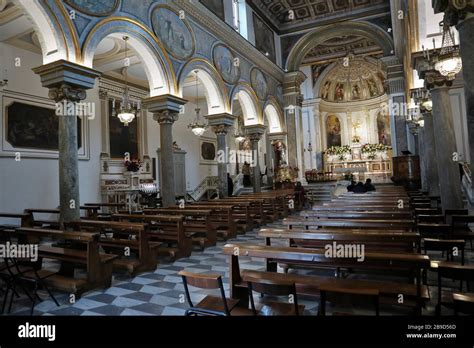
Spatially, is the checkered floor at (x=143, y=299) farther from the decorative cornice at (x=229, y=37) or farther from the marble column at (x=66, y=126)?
the decorative cornice at (x=229, y=37)

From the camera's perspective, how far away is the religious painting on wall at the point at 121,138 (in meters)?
13.8

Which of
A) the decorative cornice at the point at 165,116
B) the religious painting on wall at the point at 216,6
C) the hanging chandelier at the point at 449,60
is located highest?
the religious painting on wall at the point at 216,6

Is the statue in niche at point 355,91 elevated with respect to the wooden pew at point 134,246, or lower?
elevated

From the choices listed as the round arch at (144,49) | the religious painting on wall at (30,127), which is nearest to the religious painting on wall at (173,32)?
the round arch at (144,49)

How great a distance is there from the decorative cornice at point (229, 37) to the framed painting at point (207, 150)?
577 cm

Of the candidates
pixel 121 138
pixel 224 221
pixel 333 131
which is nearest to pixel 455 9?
pixel 224 221

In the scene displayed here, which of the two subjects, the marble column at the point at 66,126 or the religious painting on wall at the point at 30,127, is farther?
the religious painting on wall at the point at 30,127

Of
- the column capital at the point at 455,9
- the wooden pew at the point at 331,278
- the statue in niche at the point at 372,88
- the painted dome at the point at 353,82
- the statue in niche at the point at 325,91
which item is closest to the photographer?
the wooden pew at the point at 331,278

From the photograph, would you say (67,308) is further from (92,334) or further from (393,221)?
(393,221)

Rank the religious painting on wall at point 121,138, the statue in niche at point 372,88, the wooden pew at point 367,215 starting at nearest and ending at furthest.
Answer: the wooden pew at point 367,215
the religious painting on wall at point 121,138
the statue in niche at point 372,88

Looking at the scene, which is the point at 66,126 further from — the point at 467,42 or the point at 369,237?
the point at 467,42

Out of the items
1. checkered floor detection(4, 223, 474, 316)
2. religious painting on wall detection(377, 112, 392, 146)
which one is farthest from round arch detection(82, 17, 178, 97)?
religious painting on wall detection(377, 112, 392, 146)

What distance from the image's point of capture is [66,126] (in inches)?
256

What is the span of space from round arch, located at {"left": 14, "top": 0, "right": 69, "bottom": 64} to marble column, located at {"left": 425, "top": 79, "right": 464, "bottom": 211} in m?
7.96
